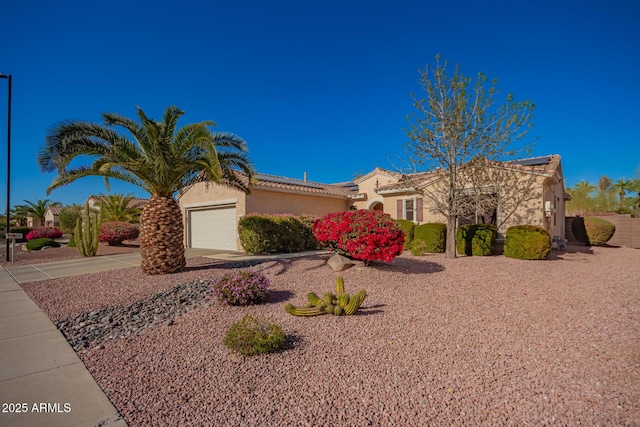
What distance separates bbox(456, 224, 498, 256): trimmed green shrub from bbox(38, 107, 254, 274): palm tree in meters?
8.74

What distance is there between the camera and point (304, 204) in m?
18.2

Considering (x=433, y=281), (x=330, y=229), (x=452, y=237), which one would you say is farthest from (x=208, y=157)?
(x=452, y=237)

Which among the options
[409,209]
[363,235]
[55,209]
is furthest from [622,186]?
[55,209]

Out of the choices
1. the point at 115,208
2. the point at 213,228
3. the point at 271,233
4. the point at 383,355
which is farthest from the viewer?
the point at 115,208

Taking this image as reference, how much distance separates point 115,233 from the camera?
60.0 ft

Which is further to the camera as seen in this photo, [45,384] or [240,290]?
[240,290]

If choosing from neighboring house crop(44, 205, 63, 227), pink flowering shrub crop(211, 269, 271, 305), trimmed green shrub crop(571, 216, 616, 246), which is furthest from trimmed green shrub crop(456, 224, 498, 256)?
neighboring house crop(44, 205, 63, 227)

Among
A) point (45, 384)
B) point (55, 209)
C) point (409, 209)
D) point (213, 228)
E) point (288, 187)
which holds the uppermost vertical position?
point (288, 187)

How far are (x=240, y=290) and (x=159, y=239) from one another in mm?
4463

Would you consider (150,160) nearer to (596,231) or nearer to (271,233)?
(271,233)

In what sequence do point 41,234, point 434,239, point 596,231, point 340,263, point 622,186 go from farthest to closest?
1. point 622,186
2. point 41,234
3. point 596,231
4. point 434,239
5. point 340,263

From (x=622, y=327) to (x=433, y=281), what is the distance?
3208 millimetres

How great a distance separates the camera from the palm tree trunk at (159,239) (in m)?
8.98

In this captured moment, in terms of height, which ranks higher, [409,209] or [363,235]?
[409,209]
